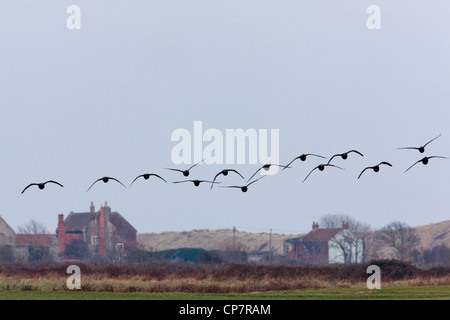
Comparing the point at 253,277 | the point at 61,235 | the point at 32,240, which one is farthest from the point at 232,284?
the point at 61,235

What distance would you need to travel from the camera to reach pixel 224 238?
182750mm

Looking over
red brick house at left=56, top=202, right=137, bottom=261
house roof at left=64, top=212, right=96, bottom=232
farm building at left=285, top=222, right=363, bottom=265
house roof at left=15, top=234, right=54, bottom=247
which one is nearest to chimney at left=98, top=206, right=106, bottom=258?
red brick house at left=56, top=202, right=137, bottom=261

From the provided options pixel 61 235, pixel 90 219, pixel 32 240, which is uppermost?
pixel 90 219

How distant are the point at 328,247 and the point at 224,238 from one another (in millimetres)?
56972

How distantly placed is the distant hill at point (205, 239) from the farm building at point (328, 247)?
34.3m

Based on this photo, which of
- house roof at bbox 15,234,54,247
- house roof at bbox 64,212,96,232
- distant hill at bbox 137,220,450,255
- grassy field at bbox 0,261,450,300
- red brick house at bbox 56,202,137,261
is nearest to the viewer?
grassy field at bbox 0,261,450,300

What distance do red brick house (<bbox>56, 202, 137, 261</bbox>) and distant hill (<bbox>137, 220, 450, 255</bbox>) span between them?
38.4 meters

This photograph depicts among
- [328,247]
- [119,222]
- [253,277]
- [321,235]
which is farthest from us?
[321,235]

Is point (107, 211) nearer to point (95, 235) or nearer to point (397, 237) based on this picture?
point (95, 235)

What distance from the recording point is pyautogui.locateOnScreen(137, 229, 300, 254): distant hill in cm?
17350

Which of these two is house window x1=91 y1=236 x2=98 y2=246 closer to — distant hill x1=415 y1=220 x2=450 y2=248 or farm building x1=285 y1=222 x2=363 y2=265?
farm building x1=285 y1=222 x2=363 y2=265
